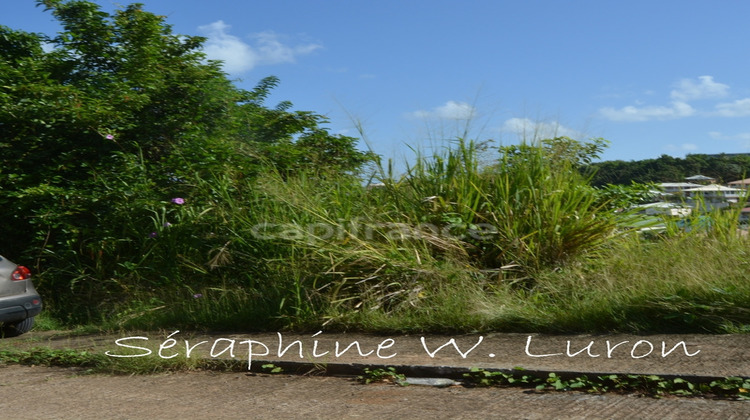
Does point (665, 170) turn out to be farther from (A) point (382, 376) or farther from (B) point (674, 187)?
(A) point (382, 376)

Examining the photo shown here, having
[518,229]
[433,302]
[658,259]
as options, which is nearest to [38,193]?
[433,302]

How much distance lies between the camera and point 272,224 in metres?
8.39

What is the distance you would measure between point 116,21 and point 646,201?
8173 millimetres

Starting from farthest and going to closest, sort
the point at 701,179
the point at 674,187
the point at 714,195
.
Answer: the point at 701,179 < the point at 674,187 < the point at 714,195

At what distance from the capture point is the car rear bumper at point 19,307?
8508mm

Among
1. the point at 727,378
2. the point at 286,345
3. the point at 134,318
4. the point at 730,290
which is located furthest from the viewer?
the point at 134,318

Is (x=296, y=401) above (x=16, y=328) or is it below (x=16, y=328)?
below

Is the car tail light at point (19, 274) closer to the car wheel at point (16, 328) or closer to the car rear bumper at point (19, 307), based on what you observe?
the car rear bumper at point (19, 307)

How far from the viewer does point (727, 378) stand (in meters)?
4.96

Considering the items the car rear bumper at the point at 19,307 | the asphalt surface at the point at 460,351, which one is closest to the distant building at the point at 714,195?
the asphalt surface at the point at 460,351

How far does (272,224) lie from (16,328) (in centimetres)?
345

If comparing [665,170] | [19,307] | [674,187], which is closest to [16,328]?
[19,307]

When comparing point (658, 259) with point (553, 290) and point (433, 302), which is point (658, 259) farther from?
point (433, 302)

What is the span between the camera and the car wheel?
351 inches
